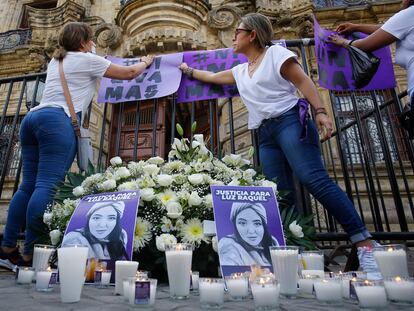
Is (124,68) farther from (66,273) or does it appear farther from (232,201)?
(66,273)

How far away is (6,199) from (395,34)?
917 centimetres

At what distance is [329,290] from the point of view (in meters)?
1.23

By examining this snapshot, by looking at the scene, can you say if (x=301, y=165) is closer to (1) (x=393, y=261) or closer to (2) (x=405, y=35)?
(1) (x=393, y=261)

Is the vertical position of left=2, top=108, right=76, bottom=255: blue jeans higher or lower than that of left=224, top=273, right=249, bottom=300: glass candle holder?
higher

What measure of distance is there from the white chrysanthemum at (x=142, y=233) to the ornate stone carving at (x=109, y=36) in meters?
8.30

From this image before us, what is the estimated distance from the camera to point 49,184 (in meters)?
2.14

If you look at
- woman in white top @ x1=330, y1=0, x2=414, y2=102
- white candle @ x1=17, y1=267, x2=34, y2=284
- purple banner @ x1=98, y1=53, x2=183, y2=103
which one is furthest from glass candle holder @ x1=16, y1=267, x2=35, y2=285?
woman in white top @ x1=330, y1=0, x2=414, y2=102

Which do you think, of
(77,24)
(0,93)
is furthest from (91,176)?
A: (0,93)

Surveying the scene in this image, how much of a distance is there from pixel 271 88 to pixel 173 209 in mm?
1127

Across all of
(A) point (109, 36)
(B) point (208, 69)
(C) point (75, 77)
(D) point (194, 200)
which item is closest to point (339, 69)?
(B) point (208, 69)

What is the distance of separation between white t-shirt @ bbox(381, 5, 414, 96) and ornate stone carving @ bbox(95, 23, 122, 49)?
27.0 feet

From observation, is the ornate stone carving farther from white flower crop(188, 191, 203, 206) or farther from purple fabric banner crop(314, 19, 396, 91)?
white flower crop(188, 191, 203, 206)

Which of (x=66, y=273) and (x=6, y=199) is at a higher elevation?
(x=6, y=199)

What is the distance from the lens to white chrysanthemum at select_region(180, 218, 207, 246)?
175 centimetres
